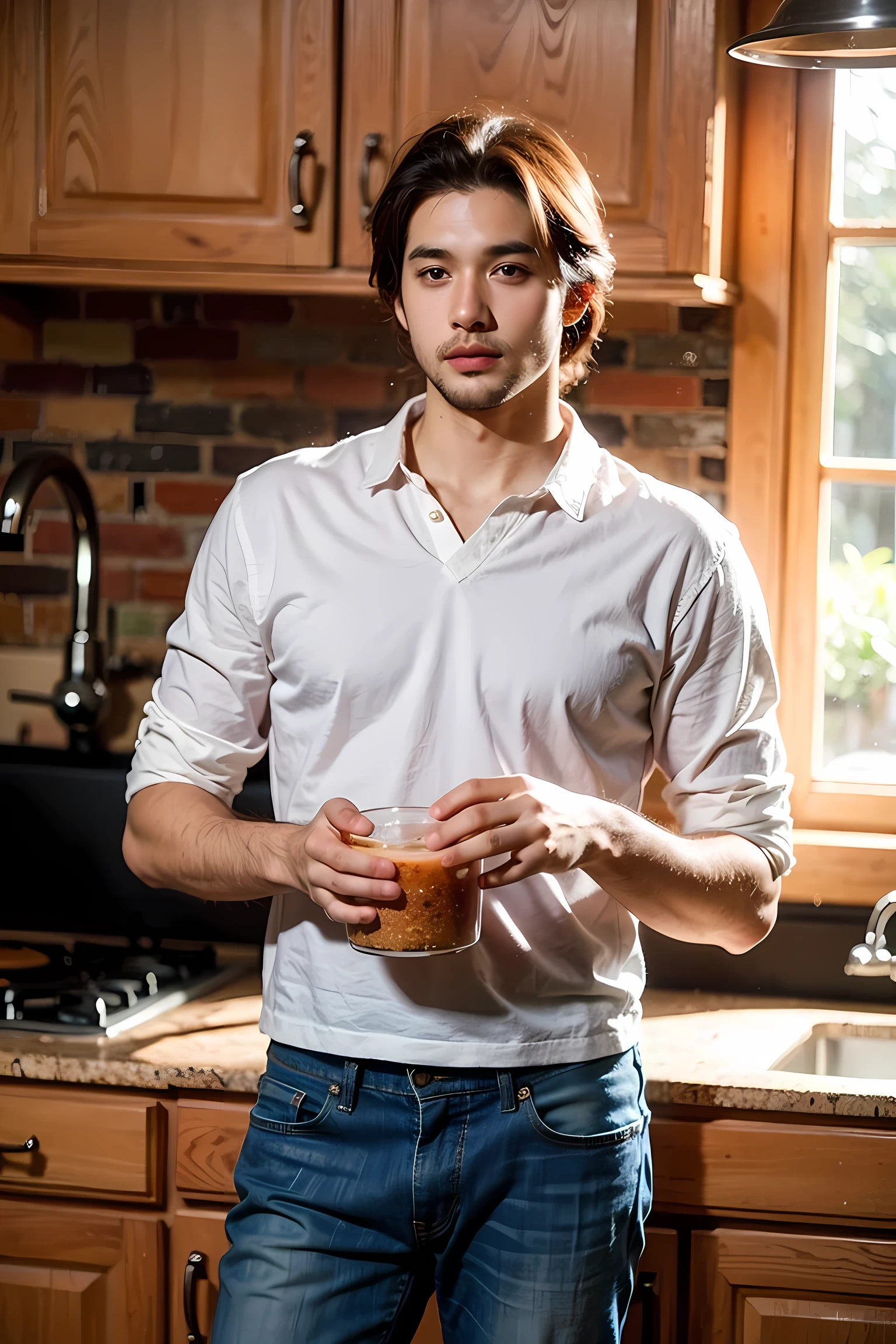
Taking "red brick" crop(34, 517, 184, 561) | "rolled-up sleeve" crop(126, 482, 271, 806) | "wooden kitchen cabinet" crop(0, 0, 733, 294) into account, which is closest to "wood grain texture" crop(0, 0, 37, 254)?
"wooden kitchen cabinet" crop(0, 0, 733, 294)

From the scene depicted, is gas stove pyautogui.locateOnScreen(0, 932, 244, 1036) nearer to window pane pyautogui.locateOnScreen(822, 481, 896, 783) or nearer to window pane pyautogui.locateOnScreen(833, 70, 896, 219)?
window pane pyautogui.locateOnScreen(822, 481, 896, 783)

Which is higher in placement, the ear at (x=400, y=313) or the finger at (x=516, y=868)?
the ear at (x=400, y=313)

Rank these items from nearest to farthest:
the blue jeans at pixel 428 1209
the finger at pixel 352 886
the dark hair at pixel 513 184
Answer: the finger at pixel 352 886, the blue jeans at pixel 428 1209, the dark hair at pixel 513 184

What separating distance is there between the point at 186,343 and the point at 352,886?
1.48 metres

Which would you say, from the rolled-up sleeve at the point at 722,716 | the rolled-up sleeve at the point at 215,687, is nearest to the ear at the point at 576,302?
the rolled-up sleeve at the point at 722,716

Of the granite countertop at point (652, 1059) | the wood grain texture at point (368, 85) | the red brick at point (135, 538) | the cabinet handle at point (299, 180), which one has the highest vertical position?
the wood grain texture at point (368, 85)

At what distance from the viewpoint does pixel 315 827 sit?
1.18 metres

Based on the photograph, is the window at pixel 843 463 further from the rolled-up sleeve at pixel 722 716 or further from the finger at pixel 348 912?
the finger at pixel 348 912

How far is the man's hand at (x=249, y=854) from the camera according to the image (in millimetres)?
1146

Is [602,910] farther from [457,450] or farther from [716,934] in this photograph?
[457,450]

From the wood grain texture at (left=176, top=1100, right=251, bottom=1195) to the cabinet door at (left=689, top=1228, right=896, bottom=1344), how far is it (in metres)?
0.57

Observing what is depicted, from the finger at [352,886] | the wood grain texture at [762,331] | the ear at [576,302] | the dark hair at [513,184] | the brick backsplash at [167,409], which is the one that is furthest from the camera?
the brick backsplash at [167,409]

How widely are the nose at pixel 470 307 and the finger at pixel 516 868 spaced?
52cm

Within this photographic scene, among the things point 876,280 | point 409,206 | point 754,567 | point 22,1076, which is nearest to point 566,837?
point 409,206
